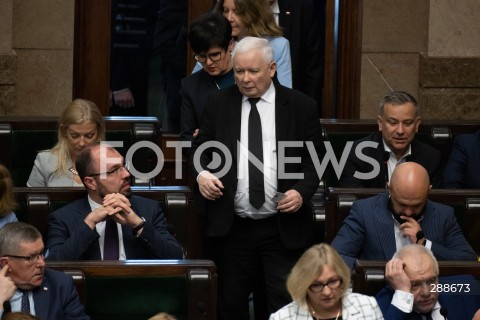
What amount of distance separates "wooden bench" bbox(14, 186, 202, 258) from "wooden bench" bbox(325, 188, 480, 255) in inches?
28.3

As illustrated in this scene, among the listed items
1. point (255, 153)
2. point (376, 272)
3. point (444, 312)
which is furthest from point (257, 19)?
point (444, 312)

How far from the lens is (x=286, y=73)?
782cm

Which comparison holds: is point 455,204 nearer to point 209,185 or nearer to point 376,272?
point 376,272

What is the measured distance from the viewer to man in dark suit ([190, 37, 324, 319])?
675 cm

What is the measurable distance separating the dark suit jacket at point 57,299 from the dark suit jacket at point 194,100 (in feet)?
5.52

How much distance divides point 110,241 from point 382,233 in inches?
51.2

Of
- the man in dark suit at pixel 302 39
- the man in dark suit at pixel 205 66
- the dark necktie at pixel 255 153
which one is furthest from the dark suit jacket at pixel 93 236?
the man in dark suit at pixel 302 39

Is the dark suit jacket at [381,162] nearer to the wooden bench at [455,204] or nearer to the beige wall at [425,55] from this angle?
the wooden bench at [455,204]

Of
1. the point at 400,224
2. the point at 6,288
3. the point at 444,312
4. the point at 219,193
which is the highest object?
the point at 219,193

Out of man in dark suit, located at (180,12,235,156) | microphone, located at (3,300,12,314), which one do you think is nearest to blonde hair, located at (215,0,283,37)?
man in dark suit, located at (180,12,235,156)

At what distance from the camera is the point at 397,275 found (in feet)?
19.5

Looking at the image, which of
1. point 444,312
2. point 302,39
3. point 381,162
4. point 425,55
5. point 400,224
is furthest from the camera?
point 425,55

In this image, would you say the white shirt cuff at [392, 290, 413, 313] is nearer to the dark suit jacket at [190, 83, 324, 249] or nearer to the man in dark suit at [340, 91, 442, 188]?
the dark suit jacket at [190, 83, 324, 249]

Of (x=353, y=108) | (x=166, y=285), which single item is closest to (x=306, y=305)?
(x=166, y=285)
